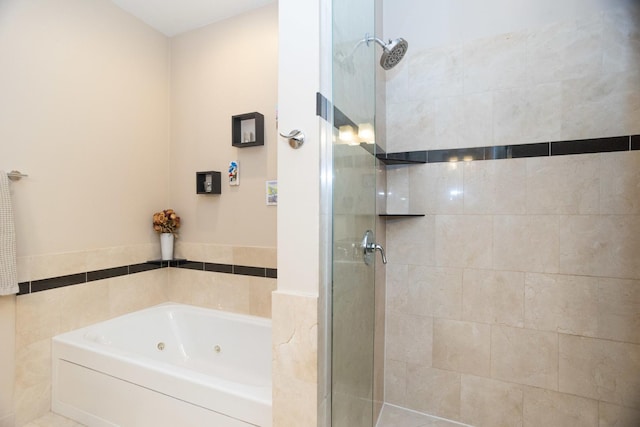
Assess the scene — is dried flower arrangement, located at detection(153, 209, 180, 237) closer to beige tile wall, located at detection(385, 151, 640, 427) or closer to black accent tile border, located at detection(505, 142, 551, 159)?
beige tile wall, located at detection(385, 151, 640, 427)

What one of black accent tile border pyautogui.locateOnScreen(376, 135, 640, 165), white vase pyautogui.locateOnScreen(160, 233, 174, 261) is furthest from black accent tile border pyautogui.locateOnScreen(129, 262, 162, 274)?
black accent tile border pyautogui.locateOnScreen(376, 135, 640, 165)

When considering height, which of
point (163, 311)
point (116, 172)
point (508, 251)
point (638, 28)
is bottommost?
point (163, 311)

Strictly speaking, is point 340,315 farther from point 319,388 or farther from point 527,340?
point 527,340

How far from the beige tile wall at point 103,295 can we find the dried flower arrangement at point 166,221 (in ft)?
0.57

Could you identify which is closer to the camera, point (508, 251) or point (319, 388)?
point (319, 388)

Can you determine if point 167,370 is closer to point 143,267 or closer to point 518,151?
point 143,267

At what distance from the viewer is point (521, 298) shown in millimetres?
1782

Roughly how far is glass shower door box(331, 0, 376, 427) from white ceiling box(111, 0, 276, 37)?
4.52ft

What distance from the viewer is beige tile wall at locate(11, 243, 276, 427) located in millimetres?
1846

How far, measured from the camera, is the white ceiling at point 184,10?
7.58 ft

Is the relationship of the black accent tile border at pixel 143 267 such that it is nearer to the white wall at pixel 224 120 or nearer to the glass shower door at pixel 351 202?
the white wall at pixel 224 120

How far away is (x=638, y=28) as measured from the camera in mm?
1570

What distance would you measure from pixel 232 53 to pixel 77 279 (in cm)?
196

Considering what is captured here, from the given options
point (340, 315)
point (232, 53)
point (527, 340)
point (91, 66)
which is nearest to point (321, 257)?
point (340, 315)
